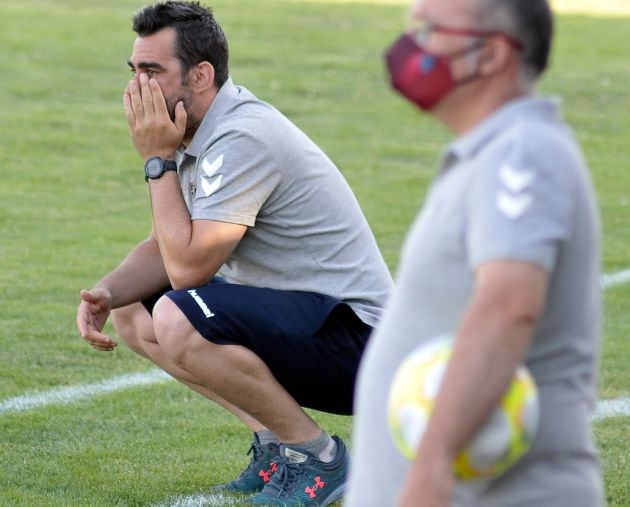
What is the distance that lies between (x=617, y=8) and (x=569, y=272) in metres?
22.5

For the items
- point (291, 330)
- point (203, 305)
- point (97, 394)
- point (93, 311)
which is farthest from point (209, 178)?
point (97, 394)

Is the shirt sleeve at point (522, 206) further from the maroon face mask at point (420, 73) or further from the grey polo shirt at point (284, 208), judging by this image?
the grey polo shirt at point (284, 208)

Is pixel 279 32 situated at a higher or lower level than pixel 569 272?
lower

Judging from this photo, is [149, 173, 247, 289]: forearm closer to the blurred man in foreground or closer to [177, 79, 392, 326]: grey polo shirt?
[177, 79, 392, 326]: grey polo shirt

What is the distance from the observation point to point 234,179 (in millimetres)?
4727

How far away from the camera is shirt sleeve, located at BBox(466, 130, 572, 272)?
7.63 feet

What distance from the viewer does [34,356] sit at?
6.94 metres

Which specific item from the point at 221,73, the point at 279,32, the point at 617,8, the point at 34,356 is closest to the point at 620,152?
the point at 279,32

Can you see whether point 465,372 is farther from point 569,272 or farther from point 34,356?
point 34,356

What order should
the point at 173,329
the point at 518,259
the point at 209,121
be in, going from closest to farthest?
1. the point at 518,259
2. the point at 173,329
3. the point at 209,121

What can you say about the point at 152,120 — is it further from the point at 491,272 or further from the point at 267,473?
the point at 491,272

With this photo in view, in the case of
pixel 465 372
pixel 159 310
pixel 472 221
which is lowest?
pixel 159 310

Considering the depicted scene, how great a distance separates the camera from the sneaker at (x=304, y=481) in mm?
4844

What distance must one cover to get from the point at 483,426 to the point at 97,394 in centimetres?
412
